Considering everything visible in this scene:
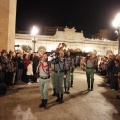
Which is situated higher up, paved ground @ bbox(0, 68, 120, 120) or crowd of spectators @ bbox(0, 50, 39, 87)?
crowd of spectators @ bbox(0, 50, 39, 87)

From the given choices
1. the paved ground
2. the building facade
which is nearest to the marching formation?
the paved ground

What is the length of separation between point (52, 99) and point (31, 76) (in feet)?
17.8

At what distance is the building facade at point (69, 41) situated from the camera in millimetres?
56141

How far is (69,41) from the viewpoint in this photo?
198 ft

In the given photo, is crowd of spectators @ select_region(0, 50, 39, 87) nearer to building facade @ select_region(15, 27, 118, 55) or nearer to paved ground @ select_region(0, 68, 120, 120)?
paved ground @ select_region(0, 68, 120, 120)

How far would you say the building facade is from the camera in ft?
184

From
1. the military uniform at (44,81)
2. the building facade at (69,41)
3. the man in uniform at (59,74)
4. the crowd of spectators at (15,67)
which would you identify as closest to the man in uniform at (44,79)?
the military uniform at (44,81)

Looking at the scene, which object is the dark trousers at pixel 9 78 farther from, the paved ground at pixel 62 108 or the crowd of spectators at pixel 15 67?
the paved ground at pixel 62 108

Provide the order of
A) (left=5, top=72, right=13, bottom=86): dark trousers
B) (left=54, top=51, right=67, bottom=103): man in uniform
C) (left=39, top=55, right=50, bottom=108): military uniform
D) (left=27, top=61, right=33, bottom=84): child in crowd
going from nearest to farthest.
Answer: (left=39, top=55, right=50, bottom=108): military uniform → (left=54, top=51, right=67, bottom=103): man in uniform → (left=5, top=72, right=13, bottom=86): dark trousers → (left=27, top=61, right=33, bottom=84): child in crowd

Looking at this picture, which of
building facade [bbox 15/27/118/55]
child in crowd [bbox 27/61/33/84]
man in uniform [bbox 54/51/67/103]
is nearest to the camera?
man in uniform [bbox 54/51/67/103]

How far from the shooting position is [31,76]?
13.9 meters

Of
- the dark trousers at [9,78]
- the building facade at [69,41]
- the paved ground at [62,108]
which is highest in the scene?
the building facade at [69,41]

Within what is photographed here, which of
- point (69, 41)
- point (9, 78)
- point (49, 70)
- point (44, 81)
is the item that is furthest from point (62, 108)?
point (69, 41)

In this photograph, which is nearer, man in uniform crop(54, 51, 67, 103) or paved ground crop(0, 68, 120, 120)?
paved ground crop(0, 68, 120, 120)
